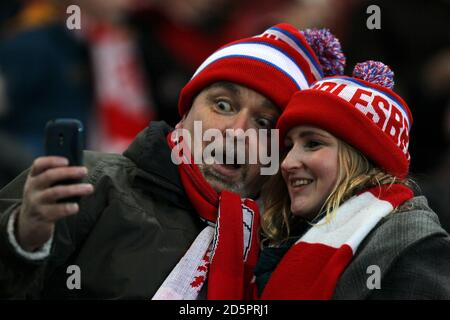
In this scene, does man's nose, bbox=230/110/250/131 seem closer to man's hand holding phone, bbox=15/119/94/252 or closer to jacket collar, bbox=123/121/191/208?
jacket collar, bbox=123/121/191/208

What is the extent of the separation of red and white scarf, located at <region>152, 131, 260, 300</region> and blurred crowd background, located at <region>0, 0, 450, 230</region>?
1373mm

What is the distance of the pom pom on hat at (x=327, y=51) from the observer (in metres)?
3.22

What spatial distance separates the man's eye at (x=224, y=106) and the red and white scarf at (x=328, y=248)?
1.91ft

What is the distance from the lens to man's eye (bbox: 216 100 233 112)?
310cm

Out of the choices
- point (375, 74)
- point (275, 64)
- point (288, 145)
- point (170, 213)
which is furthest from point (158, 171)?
point (375, 74)

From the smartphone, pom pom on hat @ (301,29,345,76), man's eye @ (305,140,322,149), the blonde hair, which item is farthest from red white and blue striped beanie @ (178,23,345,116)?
the smartphone

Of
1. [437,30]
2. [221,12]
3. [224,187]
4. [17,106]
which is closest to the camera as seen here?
[224,187]

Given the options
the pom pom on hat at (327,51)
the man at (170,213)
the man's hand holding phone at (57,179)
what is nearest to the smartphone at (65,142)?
the man's hand holding phone at (57,179)
